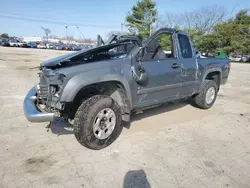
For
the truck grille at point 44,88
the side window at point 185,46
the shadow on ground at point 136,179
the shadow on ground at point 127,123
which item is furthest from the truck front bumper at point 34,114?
the side window at point 185,46

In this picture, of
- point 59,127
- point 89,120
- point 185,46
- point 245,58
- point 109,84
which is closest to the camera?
point 89,120

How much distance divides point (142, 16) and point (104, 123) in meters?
31.4

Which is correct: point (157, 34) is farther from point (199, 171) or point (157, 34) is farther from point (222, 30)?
point (222, 30)

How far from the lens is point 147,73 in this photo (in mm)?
3648

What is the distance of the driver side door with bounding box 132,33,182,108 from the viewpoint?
3.67 metres

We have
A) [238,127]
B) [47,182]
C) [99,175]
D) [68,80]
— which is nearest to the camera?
[47,182]

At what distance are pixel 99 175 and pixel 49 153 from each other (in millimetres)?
963

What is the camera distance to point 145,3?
31.1 meters

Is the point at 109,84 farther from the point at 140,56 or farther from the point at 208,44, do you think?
the point at 208,44

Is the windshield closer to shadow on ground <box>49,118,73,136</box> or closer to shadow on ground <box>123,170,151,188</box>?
shadow on ground <box>49,118,73,136</box>

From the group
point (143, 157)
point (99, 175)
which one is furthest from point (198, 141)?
point (99, 175)

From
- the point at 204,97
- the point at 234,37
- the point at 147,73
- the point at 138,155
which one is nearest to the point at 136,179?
the point at 138,155

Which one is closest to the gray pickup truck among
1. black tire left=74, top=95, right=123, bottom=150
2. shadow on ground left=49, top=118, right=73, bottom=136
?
black tire left=74, top=95, right=123, bottom=150

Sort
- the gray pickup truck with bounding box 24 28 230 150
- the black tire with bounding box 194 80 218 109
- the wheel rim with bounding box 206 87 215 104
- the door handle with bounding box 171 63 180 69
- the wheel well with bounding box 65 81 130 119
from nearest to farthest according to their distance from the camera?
1. the gray pickup truck with bounding box 24 28 230 150
2. the wheel well with bounding box 65 81 130 119
3. the door handle with bounding box 171 63 180 69
4. the black tire with bounding box 194 80 218 109
5. the wheel rim with bounding box 206 87 215 104
